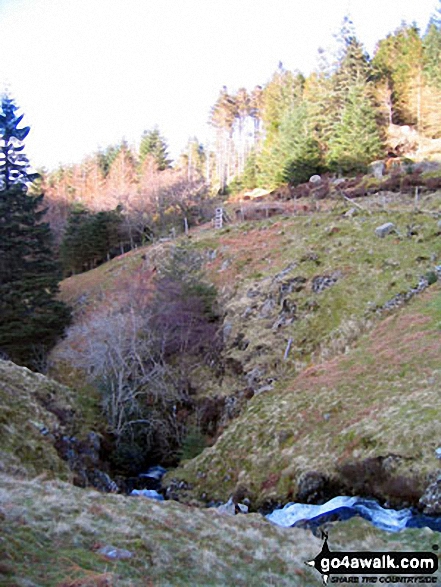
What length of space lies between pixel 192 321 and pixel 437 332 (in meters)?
14.9

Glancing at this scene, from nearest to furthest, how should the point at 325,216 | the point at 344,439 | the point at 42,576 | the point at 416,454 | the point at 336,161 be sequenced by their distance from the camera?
the point at 42,576, the point at 416,454, the point at 344,439, the point at 325,216, the point at 336,161

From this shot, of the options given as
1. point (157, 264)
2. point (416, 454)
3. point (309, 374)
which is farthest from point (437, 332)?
point (157, 264)

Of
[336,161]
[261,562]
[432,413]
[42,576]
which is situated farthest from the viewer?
[336,161]

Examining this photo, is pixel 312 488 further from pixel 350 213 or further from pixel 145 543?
pixel 350 213

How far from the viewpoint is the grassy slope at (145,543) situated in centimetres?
623

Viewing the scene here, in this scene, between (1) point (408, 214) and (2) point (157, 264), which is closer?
(1) point (408, 214)

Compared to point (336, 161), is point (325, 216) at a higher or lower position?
lower

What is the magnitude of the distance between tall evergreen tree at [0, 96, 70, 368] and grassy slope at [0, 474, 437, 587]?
75.0ft

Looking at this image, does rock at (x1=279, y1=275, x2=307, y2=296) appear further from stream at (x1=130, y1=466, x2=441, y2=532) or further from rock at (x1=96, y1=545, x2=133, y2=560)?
rock at (x1=96, y1=545, x2=133, y2=560)

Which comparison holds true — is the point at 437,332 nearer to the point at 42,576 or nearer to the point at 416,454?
the point at 416,454

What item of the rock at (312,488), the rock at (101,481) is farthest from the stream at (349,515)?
the rock at (101,481)

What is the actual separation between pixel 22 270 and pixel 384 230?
26.8 metres

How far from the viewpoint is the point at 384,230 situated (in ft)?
102

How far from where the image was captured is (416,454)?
1338 centimetres
